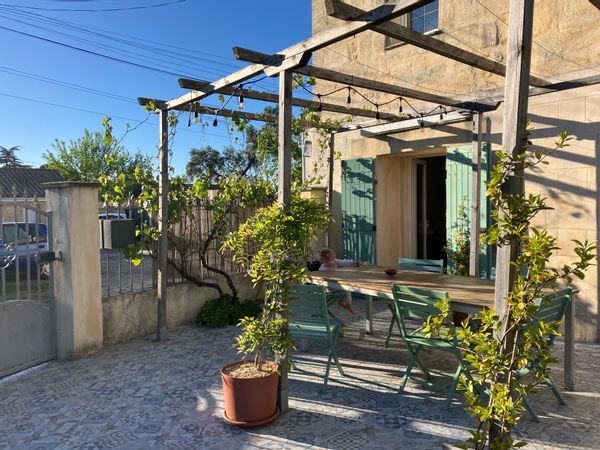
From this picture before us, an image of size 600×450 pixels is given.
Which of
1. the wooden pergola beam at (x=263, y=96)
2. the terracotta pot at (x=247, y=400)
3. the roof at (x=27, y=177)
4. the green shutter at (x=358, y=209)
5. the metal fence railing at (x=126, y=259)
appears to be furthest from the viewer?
the roof at (x=27, y=177)

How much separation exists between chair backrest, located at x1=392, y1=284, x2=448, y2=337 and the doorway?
14.3 feet

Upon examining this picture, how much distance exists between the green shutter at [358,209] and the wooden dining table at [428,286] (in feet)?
6.88

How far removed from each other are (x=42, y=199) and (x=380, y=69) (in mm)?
5246

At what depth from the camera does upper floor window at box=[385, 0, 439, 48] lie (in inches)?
269

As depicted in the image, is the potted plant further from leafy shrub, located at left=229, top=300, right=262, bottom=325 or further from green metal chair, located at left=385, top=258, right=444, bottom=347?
leafy shrub, located at left=229, top=300, right=262, bottom=325

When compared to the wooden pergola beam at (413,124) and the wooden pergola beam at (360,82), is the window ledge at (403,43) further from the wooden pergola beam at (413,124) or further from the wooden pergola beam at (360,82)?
the wooden pergola beam at (360,82)

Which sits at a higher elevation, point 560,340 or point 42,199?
point 42,199

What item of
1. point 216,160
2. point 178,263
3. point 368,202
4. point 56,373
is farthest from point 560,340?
point 216,160

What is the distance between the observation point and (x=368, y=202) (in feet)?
24.8

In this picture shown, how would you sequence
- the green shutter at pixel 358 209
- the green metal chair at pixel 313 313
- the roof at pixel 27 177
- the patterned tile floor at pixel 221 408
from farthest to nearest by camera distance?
the roof at pixel 27 177, the green shutter at pixel 358 209, the green metal chair at pixel 313 313, the patterned tile floor at pixel 221 408

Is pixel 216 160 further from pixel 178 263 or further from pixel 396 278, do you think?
pixel 396 278

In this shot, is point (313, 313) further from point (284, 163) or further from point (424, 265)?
point (424, 265)

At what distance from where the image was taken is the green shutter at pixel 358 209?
753cm

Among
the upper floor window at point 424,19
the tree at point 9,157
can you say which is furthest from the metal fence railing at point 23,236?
the tree at point 9,157
